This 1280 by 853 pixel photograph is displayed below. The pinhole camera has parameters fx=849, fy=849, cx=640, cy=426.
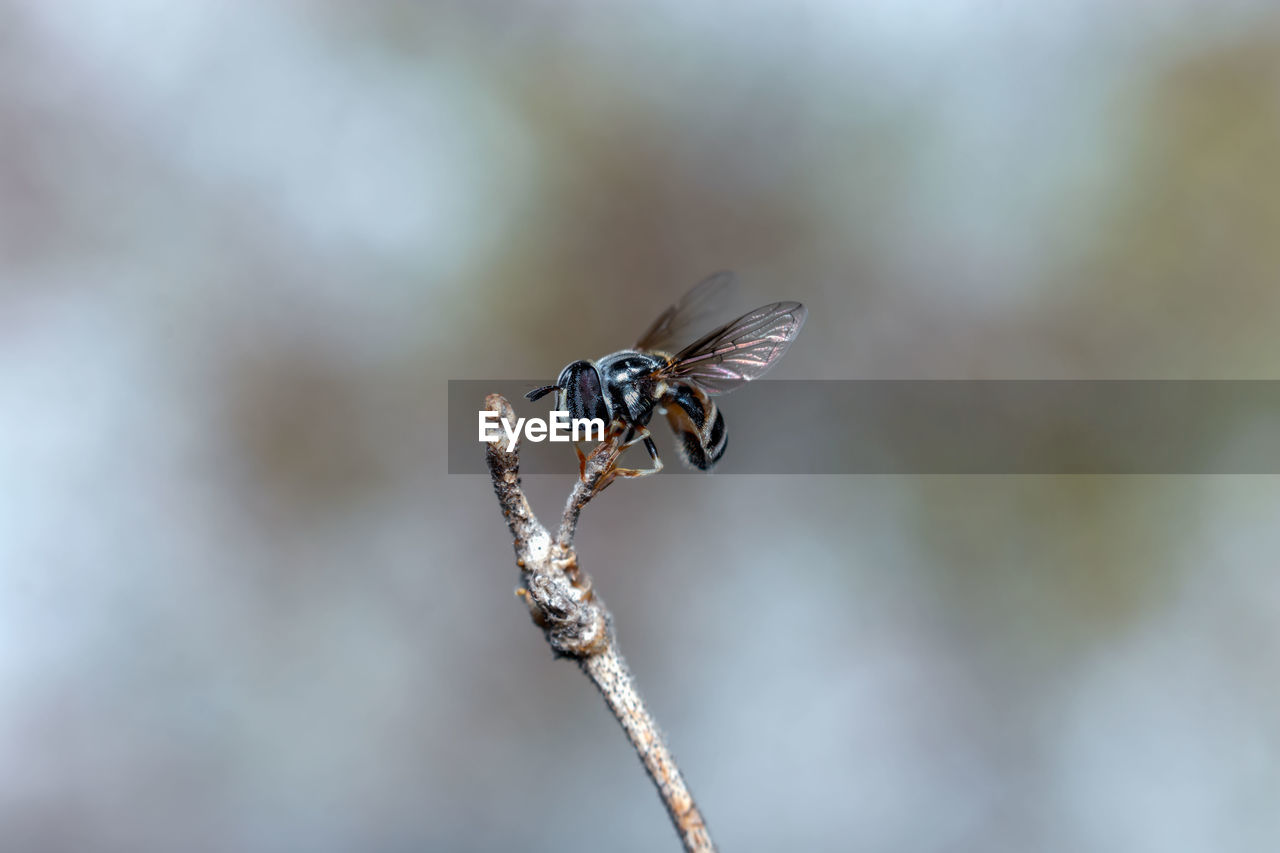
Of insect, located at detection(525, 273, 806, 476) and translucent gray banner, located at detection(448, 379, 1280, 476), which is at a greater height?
translucent gray banner, located at detection(448, 379, 1280, 476)

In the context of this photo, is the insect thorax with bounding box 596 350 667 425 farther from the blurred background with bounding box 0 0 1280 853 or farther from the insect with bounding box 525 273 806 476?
the blurred background with bounding box 0 0 1280 853

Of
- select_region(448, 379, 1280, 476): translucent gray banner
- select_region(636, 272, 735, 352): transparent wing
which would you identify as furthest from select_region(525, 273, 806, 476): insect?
select_region(448, 379, 1280, 476): translucent gray banner

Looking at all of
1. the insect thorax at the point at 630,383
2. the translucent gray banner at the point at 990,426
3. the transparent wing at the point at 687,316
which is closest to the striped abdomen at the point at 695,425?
the insect thorax at the point at 630,383

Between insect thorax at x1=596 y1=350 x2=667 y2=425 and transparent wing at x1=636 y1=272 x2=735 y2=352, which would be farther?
transparent wing at x1=636 y1=272 x2=735 y2=352

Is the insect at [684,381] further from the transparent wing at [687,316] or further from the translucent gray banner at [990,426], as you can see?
the translucent gray banner at [990,426]

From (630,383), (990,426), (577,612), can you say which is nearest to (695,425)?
(630,383)

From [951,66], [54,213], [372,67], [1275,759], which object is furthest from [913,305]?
[54,213]

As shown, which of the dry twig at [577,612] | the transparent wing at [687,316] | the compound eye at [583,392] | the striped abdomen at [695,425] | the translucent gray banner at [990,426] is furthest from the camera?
the translucent gray banner at [990,426]
